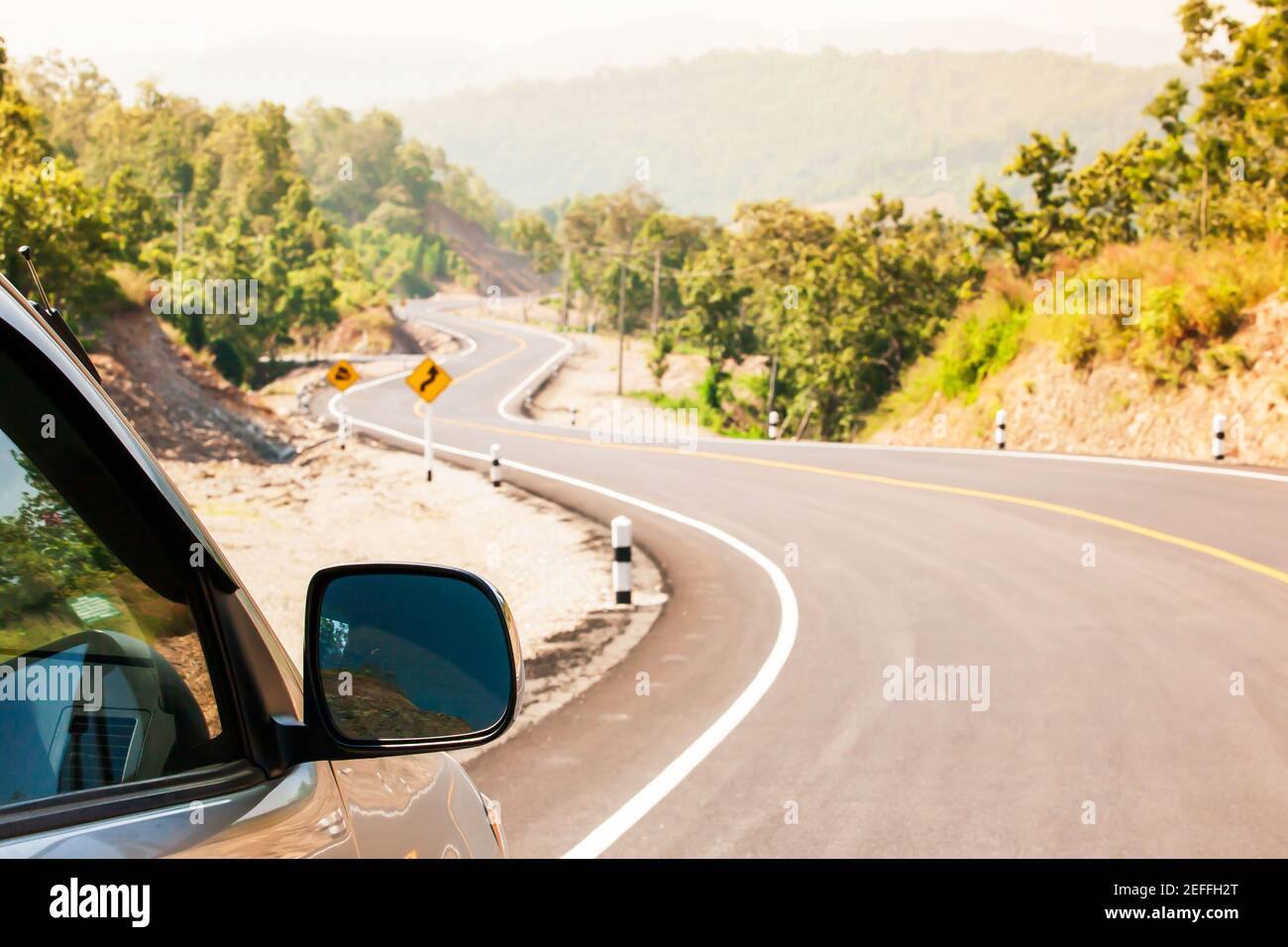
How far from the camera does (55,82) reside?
16600 cm

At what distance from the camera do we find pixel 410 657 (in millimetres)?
2328

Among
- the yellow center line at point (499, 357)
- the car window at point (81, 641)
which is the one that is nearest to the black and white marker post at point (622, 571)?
the car window at point (81, 641)

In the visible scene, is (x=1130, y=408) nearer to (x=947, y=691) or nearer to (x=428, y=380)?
(x=428, y=380)

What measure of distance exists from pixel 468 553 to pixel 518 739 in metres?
12.4

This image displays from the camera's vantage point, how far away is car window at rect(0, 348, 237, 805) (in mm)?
1830

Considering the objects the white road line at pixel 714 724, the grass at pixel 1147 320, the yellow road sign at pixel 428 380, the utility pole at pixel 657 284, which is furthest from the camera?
the utility pole at pixel 657 284

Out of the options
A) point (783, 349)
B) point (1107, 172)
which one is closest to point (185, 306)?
point (783, 349)

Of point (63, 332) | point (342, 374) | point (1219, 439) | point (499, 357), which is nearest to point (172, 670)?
point (63, 332)

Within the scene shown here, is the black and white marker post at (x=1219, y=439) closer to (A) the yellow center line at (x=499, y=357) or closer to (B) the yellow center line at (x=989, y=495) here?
(B) the yellow center line at (x=989, y=495)

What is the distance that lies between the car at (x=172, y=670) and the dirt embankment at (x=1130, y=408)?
2252 centimetres

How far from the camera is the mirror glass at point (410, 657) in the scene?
221 cm

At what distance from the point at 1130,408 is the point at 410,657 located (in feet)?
86.1
